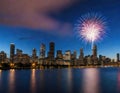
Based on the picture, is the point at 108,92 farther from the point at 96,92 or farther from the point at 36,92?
the point at 36,92

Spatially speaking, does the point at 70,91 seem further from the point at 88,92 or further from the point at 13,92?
the point at 13,92

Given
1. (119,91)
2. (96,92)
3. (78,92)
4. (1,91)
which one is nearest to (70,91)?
(78,92)

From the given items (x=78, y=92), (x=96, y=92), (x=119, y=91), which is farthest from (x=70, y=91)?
(x=119, y=91)

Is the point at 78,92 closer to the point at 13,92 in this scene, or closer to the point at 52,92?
the point at 52,92

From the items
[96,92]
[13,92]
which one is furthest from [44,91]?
[96,92]

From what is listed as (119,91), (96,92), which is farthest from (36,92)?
(119,91)

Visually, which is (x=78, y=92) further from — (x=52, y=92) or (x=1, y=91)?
(x=1, y=91)
